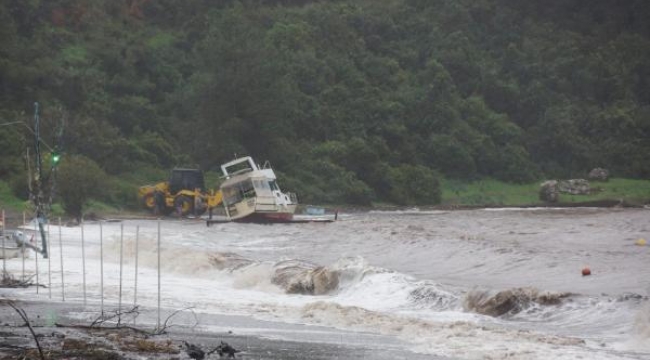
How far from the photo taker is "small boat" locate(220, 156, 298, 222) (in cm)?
6041

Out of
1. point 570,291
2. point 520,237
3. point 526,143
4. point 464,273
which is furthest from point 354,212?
point 570,291

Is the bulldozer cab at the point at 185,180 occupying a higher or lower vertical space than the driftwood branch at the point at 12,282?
higher

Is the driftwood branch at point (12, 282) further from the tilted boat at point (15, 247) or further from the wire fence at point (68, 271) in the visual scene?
the tilted boat at point (15, 247)

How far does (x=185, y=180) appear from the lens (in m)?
64.9

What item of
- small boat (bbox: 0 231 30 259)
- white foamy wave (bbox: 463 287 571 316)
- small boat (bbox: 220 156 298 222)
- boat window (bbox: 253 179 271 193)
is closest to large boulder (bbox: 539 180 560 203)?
small boat (bbox: 220 156 298 222)

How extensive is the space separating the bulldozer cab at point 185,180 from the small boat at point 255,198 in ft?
7.70

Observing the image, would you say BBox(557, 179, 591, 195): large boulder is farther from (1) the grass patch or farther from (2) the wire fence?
(2) the wire fence

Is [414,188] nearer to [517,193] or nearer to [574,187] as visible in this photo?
[517,193]

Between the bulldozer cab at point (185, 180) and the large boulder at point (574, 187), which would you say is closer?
the bulldozer cab at point (185, 180)

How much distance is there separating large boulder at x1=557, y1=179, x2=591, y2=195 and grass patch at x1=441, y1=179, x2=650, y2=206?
0.51 metres

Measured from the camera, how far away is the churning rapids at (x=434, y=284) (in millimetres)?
20359

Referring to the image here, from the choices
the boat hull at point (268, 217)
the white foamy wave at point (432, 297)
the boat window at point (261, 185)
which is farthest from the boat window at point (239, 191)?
the white foamy wave at point (432, 297)

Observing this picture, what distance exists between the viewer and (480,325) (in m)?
21.5

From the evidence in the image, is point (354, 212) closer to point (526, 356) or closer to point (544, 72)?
point (544, 72)
